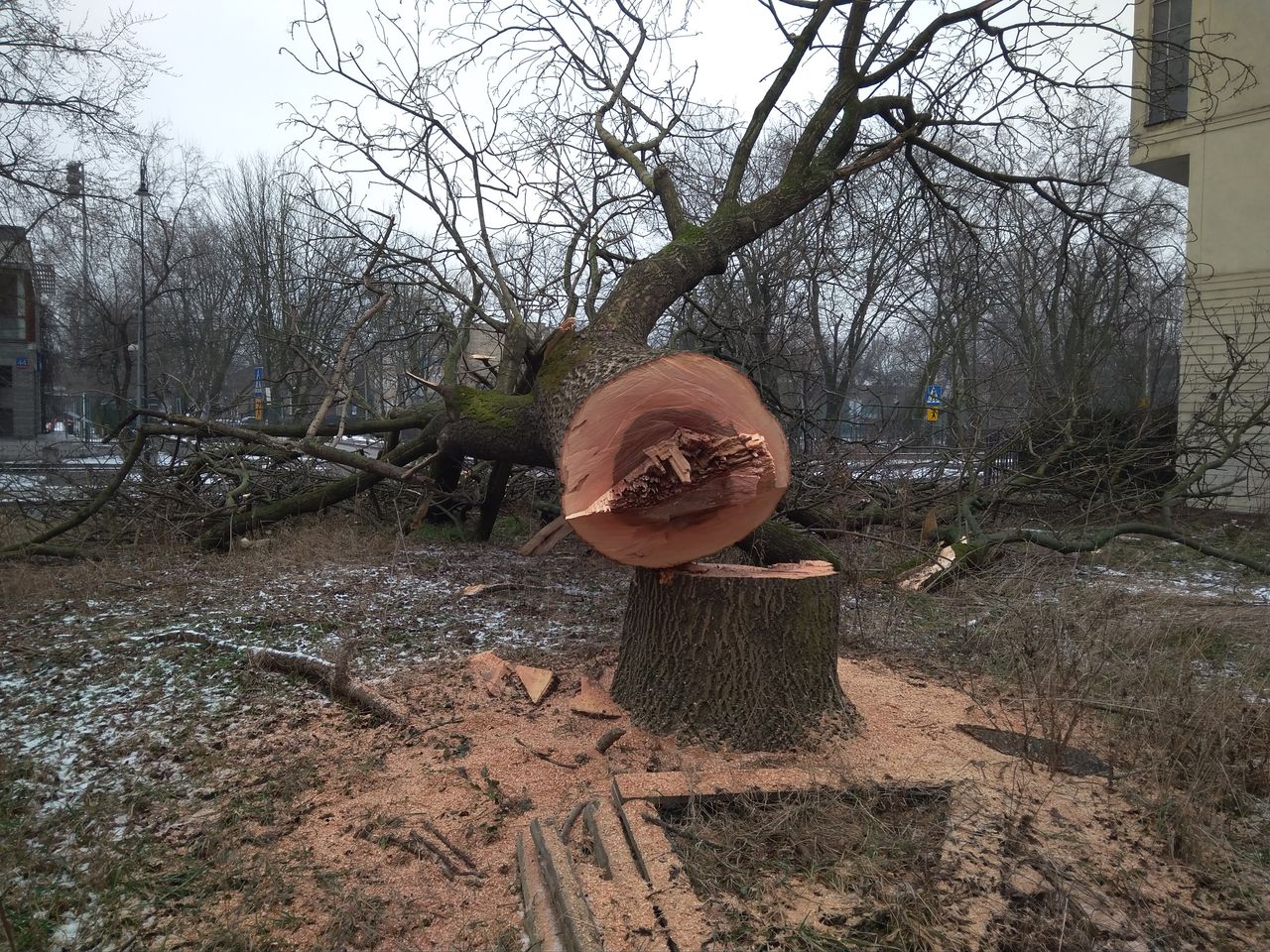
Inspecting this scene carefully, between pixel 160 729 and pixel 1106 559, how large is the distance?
6542 millimetres

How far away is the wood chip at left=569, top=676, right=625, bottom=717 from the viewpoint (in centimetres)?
331

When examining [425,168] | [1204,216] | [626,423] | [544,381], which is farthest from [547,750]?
[1204,216]

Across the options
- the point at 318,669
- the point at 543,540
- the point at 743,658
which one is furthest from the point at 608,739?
the point at 543,540

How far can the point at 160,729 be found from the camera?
3.24 meters

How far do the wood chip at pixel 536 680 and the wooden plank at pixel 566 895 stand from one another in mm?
1165

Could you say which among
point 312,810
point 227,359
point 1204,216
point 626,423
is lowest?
point 312,810

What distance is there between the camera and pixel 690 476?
291cm

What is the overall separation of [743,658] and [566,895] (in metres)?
1.28

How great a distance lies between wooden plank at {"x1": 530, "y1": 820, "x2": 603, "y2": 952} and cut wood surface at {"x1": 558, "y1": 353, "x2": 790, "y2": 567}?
42.0 inches

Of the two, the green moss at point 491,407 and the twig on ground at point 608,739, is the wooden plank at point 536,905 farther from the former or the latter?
the green moss at point 491,407

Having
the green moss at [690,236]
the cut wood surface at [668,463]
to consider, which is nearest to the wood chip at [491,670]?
the cut wood surface at [668,463]

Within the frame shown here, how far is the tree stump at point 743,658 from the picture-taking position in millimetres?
3086

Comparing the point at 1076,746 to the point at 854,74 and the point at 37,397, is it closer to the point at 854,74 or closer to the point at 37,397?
the point at 854,74

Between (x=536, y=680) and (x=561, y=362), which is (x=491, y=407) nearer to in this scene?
(x=561, y=362)
